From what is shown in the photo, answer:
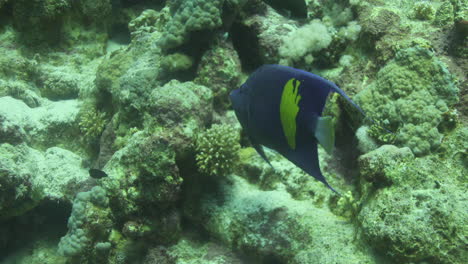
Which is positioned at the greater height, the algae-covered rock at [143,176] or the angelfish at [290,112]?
the angelfish at [290,112]

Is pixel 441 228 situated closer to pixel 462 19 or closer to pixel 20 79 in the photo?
pixel 462 19

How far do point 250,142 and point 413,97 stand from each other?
1.83 metres

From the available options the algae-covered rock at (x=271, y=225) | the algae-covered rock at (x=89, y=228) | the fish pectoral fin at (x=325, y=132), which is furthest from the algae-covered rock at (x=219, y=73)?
the fish pectoral fin at (x=325, y=132)

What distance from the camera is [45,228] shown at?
4.61 meters

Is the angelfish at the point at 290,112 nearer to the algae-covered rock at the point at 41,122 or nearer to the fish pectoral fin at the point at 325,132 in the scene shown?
the fish pectoral fin at the point at 325,132

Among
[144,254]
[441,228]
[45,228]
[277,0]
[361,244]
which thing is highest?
[277,0]

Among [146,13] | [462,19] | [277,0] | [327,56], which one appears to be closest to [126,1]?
[146,13]

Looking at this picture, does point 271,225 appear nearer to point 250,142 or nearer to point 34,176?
point 250,142

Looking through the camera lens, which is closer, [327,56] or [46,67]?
[327,56]

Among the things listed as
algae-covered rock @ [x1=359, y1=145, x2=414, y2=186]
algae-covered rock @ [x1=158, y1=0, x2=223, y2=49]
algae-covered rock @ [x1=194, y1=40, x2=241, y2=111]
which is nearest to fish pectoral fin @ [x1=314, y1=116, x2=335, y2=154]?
algae-covered rock @ [x1=359, y1=145, x2=414, y2=186]

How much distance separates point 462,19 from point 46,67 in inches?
247

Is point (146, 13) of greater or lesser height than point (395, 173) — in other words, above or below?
above

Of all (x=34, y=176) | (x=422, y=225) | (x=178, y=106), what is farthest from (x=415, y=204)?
(x=34, y=176)

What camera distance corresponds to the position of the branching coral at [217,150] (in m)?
3.20
